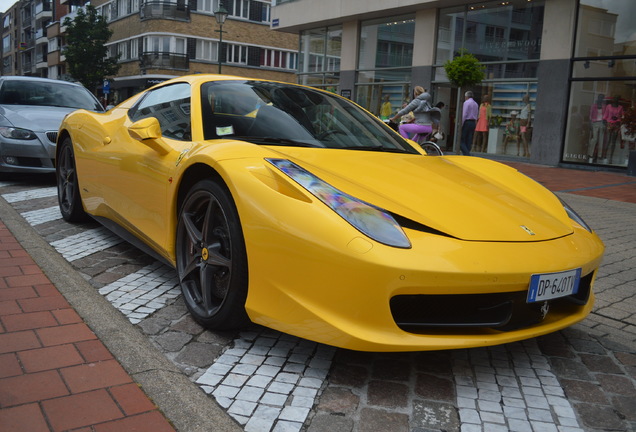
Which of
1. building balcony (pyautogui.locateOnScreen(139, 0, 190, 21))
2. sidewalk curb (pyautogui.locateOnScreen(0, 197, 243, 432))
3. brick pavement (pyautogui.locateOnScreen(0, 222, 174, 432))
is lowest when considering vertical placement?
brick pavement (pyautogui.locateOnScreen(0, 222, 174, 432))

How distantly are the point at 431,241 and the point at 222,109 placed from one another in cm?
162

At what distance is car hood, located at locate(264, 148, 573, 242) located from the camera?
2.52 meters

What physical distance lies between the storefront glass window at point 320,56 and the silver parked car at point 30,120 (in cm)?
1625

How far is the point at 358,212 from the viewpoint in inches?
93.4

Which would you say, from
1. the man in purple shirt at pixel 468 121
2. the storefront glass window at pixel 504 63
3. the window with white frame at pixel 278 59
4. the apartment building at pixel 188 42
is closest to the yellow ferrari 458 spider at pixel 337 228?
the man in purple shirt at pixel 468 121

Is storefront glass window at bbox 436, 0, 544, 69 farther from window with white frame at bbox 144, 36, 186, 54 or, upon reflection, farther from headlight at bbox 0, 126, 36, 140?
window with white frame at bbox 144, 36, 186, 54

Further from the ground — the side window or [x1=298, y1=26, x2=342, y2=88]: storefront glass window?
[x1=298, y1=26, x2=342, y2=88]: storefront glass window

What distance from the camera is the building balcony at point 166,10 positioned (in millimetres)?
43550

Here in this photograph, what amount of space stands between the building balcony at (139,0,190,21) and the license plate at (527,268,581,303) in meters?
45.2

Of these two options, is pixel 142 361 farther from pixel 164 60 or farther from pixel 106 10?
pixel 106 10

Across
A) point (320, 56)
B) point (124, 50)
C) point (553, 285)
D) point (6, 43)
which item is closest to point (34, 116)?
point (553, 285)

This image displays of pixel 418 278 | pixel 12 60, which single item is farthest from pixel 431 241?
pixel 12 60

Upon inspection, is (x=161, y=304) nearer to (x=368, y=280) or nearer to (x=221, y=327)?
(x=221, y=327)

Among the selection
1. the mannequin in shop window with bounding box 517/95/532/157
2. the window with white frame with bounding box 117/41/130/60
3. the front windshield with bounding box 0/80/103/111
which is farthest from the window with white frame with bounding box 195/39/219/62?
the front windshield with bounding box 0/80/103/111
